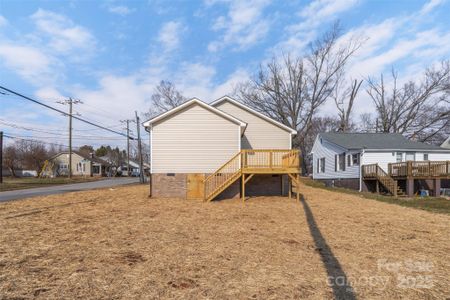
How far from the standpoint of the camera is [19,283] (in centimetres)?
438

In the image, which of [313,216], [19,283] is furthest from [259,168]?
[19,283]

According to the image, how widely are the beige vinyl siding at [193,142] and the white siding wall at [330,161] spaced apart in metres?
12.7

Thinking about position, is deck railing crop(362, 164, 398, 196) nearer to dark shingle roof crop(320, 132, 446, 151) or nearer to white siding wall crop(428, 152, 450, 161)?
dark shingle roof crop(320, 132, 446, 151)

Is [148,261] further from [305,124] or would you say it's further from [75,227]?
[305,124]

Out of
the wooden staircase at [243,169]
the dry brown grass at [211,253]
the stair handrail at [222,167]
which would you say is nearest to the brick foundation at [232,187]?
A: the wooden staircase at [243,169]

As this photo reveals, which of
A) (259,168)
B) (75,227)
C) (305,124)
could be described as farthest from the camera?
(305,124)

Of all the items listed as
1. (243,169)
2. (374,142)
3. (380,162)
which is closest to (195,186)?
(243,169)

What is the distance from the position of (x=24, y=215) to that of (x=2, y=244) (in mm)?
4467

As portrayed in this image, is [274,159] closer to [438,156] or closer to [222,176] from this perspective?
[222,176]

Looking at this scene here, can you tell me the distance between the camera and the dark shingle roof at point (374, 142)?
23266 mm

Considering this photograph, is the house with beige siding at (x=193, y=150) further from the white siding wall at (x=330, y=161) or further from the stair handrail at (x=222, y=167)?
the white siding wall at (x=330, y=161)

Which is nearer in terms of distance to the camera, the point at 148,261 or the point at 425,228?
the point at 148,261

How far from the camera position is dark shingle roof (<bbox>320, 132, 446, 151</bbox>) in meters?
23.3

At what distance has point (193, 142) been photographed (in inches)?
605
